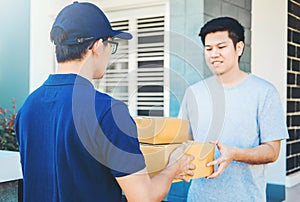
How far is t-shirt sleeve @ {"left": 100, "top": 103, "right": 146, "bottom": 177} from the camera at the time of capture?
1.02 m

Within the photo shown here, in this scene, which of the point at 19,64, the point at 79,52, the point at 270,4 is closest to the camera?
the point at 79,52

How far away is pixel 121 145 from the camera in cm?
102

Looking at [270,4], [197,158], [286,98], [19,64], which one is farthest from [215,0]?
[19,64]

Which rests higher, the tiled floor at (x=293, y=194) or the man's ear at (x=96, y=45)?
the man's ear at (x=96, y=45)

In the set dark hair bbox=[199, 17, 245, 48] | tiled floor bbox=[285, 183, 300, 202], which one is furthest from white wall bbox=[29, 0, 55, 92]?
dark hair bbox=[199, 17, 245, 48]

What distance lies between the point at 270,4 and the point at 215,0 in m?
0.92

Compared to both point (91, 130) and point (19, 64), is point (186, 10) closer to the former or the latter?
point (91, 130)

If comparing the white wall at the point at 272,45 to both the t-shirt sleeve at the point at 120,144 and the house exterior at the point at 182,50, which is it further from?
the t-shirt sleeve at the point at 120,144

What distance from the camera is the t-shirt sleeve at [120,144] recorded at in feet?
3.36

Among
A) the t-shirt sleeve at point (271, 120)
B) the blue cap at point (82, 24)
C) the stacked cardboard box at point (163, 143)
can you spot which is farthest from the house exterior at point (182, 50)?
the blue cap at point (82, 24)

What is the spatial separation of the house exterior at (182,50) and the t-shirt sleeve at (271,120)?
0.79 m

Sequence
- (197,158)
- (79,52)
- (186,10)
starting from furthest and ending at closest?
1. (186,10)
2. (197,158)
3. (79,52)

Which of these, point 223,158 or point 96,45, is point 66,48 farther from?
point 223,158

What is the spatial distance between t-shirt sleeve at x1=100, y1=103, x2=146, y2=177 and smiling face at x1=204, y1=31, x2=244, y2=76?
0.76m
